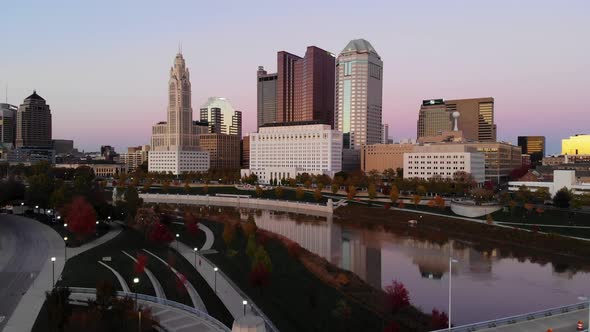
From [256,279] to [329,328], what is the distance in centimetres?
856

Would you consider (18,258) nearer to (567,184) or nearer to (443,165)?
(567,184)

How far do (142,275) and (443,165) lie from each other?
3992 inches

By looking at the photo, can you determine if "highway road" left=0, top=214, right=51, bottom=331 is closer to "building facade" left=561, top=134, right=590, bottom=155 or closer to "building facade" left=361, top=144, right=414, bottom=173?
"building facade" left=361, top=144, right=414, bottom=173

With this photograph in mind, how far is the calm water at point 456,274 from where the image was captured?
112ft

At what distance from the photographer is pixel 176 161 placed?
17838 cm

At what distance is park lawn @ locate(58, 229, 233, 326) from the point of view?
28500mm

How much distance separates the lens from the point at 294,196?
355ft

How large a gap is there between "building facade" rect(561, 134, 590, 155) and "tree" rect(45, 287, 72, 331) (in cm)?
20595

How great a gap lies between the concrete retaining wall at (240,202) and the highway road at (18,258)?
49.8 metres

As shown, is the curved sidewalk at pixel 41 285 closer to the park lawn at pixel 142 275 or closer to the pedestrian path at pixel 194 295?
the park lawn at pixel 142 275

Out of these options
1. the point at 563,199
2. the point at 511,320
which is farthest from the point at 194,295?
the point at 563,199

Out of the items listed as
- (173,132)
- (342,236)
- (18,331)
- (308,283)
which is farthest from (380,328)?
(173,132)

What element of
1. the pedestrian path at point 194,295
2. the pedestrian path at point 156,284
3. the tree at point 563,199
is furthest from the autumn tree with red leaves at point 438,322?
the tree at point 563,199

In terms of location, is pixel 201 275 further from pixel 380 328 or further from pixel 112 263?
pixel 380 328
